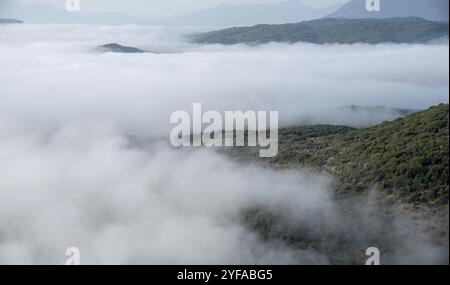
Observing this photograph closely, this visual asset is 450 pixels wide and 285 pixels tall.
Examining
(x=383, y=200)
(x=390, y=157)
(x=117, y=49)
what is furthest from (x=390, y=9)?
(x=383, y=200)

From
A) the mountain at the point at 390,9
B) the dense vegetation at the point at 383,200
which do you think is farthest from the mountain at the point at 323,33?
the dense vegetation at the point at 383,200

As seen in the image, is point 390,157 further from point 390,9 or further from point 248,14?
point 390,9

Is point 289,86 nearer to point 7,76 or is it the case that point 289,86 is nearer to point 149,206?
point 7,76

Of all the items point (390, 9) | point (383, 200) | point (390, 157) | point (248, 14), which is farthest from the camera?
point (390, 9)

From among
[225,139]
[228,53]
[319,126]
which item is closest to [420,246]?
[225,139]

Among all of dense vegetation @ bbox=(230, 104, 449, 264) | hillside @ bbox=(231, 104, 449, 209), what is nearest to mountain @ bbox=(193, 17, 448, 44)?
hillside @ bbox=(231, 104, 449, 209)

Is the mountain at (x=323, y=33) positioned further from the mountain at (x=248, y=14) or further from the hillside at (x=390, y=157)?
the hillside at (x=390, y=157)

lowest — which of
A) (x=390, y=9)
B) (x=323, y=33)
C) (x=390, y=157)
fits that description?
(x=390, y=157)
